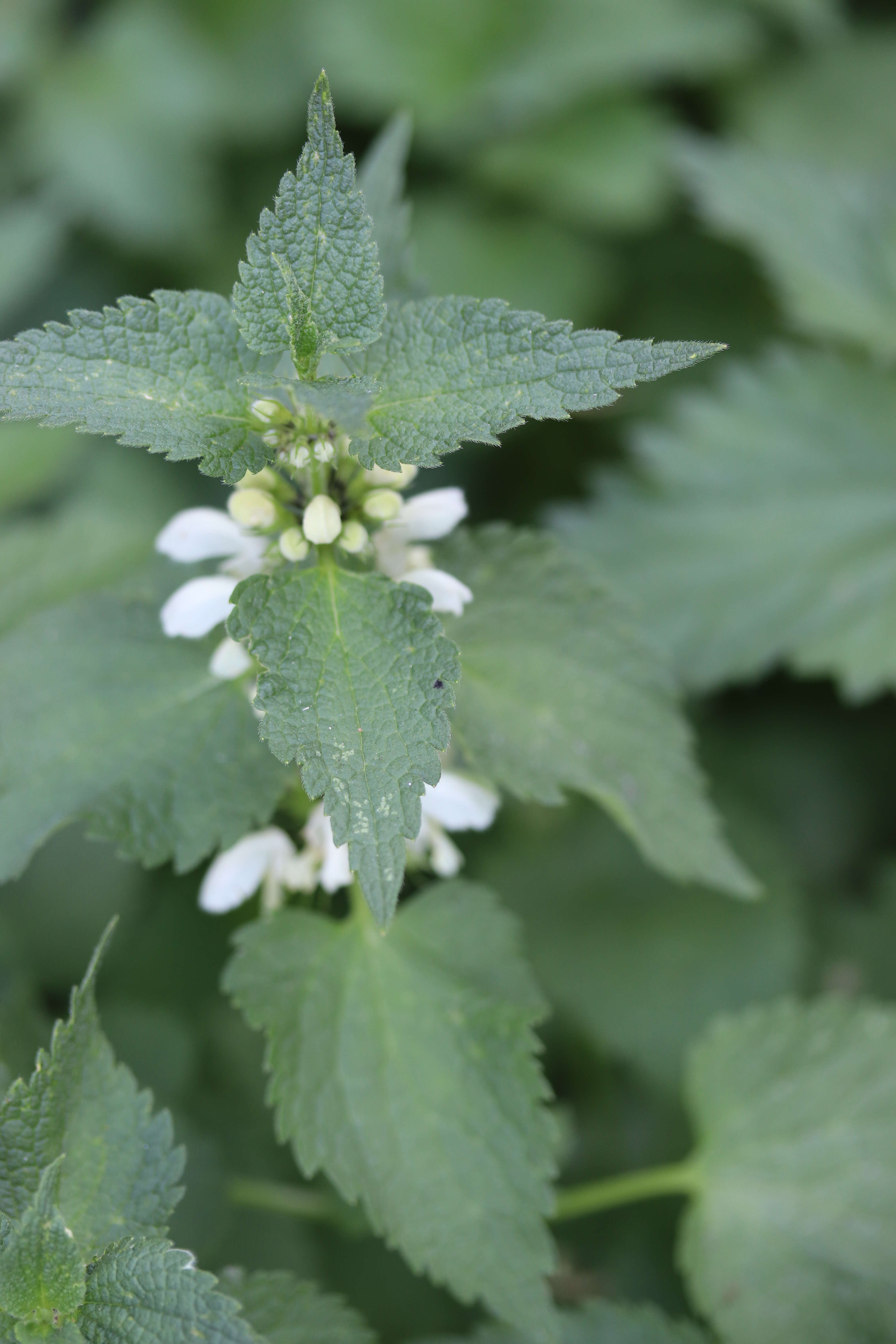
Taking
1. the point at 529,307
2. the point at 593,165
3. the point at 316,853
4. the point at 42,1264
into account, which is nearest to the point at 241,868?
the point at 316,853

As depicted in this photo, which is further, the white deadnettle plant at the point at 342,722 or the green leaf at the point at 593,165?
the green leaf at the point at 593,165

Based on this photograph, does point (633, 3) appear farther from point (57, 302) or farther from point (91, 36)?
point (57, 302)

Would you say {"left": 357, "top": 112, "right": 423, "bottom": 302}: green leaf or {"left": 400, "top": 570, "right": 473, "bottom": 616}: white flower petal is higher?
{"left": 357, "top": 112, "right": 423, "bottom": 302}: green leaf

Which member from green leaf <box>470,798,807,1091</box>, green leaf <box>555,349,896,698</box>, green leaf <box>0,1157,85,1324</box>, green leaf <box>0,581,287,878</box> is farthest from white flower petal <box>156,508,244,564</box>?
green leaf <box>470,798,807,1091</box>

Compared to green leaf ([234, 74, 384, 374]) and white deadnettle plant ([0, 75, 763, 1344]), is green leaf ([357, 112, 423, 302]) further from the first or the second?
green leaf ([234, 74, 384, 374])

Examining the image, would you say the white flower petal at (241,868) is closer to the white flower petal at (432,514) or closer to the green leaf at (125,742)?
the green leaf at (125,742)

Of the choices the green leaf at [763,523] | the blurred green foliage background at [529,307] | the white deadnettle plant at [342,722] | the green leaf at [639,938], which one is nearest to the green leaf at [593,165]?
the blurred green foliage background at [529,307]

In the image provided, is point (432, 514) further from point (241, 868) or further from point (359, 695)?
point (241, 868)
